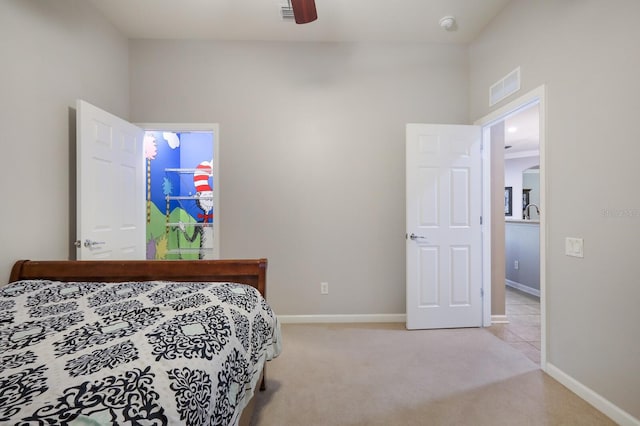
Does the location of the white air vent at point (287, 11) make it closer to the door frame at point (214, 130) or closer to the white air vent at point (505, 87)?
the door frame at point (214, 130)

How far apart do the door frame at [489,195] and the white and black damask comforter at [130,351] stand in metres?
2.05

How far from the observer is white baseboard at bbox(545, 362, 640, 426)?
1.50 meters

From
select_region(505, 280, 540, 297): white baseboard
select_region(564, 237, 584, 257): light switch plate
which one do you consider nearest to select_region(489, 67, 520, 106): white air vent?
select_region(564, 237, 584, 257): light switch plate

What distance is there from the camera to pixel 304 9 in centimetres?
178

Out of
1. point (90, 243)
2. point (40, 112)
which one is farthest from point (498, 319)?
point (40, 112)

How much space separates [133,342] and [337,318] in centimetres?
230

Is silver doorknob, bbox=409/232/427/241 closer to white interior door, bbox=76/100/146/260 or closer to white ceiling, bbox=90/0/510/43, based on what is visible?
white ceiling, bbox=90/0/510/43

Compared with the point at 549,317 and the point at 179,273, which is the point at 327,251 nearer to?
the point at 179,273

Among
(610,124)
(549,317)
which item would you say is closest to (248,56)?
(610,124)

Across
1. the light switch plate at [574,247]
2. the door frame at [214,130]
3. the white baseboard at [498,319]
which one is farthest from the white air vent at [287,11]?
the white baseboard at [498,319]

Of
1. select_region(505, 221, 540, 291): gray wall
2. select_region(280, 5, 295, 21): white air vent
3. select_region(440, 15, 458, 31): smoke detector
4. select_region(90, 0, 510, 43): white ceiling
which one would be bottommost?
select_region(505, 221, 540, 291): gray wall

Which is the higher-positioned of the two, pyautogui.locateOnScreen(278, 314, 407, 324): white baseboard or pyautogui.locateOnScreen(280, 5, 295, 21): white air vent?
pyautogui.locateOnScreen(280, 5, 295, 21): white air vent

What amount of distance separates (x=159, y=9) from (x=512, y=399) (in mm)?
4156

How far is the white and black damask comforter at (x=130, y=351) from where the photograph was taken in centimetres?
65
